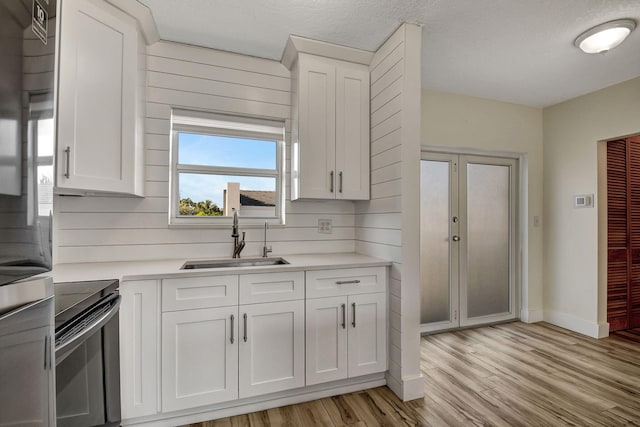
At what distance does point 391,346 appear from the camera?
6.98 ft

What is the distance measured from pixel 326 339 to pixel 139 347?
112 centimetres

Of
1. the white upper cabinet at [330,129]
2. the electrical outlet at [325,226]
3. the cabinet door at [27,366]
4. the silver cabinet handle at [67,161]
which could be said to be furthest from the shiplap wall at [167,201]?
the cabinet door at [27,366]

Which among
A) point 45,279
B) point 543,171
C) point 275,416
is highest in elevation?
point 543,171

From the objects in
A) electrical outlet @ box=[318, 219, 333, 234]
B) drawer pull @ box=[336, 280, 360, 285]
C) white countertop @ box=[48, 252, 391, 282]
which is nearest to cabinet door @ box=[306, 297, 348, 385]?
drawer pull @ box=[336, 280, 360, 285]

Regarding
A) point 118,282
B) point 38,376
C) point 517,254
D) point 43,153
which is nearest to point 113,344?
point 118,282

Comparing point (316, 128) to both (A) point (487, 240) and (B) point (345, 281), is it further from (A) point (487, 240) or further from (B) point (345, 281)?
(A) point (487, 240)

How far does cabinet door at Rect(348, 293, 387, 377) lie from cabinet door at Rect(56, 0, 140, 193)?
5.67 ft

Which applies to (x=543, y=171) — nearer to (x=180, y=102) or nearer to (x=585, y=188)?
(x=585, y=188)

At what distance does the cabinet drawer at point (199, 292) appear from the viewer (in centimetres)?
169

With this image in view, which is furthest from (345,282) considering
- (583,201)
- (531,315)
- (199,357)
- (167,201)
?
(583,201)

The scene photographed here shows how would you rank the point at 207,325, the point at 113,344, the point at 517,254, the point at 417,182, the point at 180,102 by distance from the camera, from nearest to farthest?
the point at 113,344, the point at 207,325, the point at 417,182, the point at 180,102, the point at 517,254

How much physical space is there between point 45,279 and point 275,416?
1.69 m

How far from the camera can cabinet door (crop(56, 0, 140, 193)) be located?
1539 mm

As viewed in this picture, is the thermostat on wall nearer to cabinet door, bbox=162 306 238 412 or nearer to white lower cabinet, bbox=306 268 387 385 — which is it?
white lower cabinet, bbox=306 268 387 385
